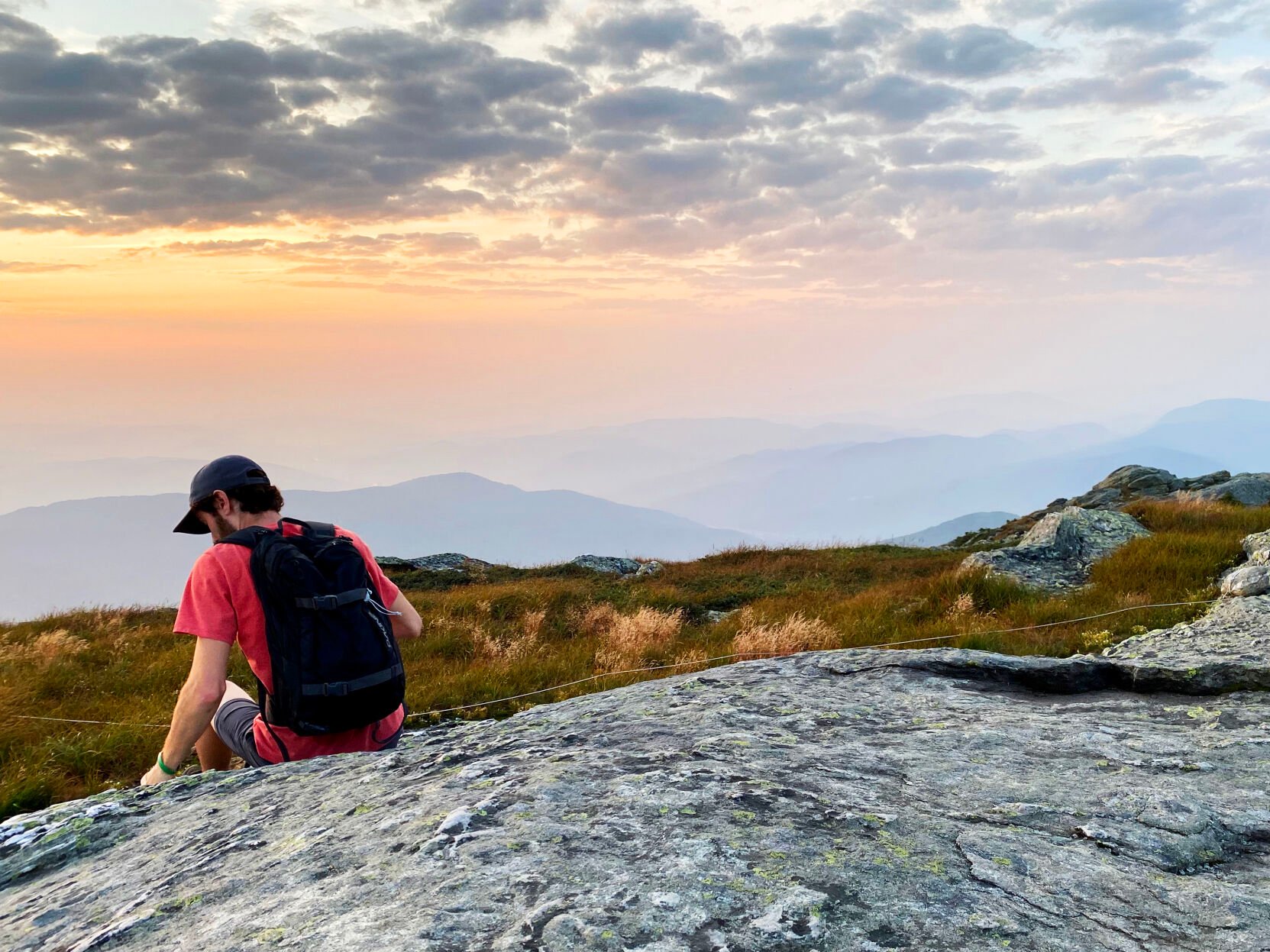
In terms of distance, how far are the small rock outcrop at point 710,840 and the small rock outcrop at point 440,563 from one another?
80.2ft

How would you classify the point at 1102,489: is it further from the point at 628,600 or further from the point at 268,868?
the point at 268,868

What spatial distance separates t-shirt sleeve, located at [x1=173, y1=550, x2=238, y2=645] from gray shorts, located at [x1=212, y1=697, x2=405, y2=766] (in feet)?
2.88

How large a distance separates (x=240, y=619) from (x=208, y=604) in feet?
0.65

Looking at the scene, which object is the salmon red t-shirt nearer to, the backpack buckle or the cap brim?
the backpack buckle

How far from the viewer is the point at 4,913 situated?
2846mm

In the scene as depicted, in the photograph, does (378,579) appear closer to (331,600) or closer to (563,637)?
(331,600)

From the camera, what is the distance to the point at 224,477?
16.3ft

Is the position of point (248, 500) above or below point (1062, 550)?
above

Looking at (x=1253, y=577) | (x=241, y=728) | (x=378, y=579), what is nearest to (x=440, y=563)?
(x=241, y=728)

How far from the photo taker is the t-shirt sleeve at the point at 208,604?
14.7 feet

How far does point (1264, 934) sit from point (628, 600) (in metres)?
15.3

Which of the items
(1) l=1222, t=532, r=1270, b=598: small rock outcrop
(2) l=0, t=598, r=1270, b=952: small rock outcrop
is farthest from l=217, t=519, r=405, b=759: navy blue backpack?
(1) l=1222, t=532, r=1270, b=598: small rock outcrop

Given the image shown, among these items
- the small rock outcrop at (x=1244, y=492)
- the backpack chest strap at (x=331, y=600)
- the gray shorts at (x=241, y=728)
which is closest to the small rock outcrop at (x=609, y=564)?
the small rock outcrop at (x=1244, y=492)

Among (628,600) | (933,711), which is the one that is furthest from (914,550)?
(933,711)
